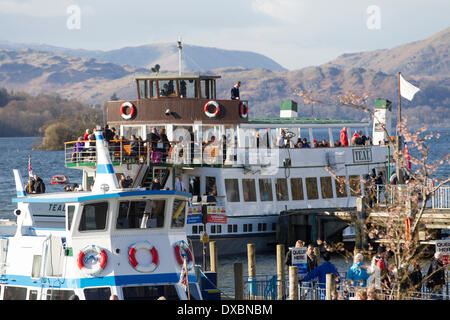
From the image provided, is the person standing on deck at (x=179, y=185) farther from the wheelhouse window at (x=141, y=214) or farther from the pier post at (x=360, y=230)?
the wheelhouse window at (x=141, y=214)

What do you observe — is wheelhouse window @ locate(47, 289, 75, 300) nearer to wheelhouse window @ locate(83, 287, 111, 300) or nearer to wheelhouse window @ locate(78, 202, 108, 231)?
wheelhouse window @ locate(83, 287, 111, 300)

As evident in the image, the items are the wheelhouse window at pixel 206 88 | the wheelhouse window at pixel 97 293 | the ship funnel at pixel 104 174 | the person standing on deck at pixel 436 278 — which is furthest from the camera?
the wheelhouse window at pixel 206 88

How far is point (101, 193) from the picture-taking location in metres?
21.9

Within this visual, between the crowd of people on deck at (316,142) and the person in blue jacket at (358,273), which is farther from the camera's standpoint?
the crowd of people on deck at (316,142)

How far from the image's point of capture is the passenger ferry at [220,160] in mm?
40688

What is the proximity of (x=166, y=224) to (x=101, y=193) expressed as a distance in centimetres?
178

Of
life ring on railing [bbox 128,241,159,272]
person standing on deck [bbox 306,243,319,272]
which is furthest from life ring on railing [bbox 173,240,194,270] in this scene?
person standing on deck [bbox 306,243,319,272]

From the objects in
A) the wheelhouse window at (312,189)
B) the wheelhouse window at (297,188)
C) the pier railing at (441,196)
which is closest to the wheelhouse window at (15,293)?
the pier railing at (441,196)

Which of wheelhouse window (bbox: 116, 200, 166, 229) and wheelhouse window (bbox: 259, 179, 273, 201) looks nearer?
wheelhouse window (bbox: 116, 200, 166, 229)

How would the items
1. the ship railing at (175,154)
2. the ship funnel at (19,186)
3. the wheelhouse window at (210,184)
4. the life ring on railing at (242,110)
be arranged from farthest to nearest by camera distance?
the life ring on railing at (242,110), the wheelhouse window at (210,184), the ship railing at (175,154), the ship funnel at (19,186)

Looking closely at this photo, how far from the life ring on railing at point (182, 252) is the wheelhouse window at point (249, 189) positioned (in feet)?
65.8

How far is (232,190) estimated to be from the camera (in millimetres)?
42344

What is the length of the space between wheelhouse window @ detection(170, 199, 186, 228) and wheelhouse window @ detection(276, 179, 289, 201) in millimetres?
21635

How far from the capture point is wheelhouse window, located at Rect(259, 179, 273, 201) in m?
43.6
